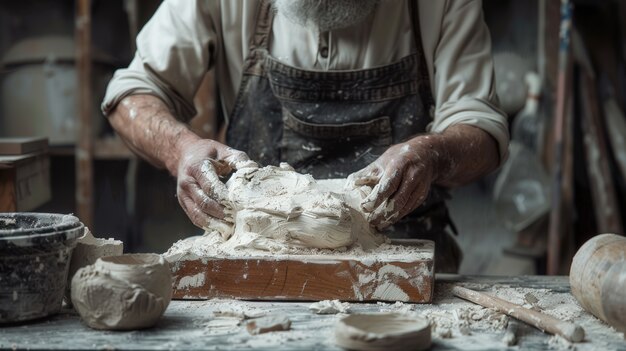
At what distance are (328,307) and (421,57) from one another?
1232mm

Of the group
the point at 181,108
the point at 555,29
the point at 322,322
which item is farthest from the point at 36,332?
the point at 555,29

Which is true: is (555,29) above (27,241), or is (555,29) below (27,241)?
above

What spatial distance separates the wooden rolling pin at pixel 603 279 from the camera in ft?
5.60

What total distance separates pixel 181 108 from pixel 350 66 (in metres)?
0.62

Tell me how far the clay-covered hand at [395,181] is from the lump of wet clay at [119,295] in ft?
2.22

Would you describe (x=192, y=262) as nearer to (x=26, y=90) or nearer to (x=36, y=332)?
(x=36, y=332)

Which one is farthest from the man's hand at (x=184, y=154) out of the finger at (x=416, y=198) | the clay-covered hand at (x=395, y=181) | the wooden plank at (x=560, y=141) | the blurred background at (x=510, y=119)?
the wooden plank at (x=560, y=141)

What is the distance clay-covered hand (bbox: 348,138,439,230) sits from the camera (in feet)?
7.27

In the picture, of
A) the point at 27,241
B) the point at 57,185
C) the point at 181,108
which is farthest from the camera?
the point at 57,185

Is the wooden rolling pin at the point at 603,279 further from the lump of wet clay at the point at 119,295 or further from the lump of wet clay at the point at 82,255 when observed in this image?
the lump of wet clay at the point at 82,255

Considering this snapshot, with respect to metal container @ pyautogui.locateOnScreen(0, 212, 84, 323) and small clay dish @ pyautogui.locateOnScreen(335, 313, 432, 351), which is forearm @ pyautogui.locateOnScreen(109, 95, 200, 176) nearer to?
metal container @ pyautogui.locateOnScreen(0, 212, 84, 323)

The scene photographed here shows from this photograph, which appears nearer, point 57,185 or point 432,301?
point 432,301

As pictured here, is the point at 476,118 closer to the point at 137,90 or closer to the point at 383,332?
the point at 137,90

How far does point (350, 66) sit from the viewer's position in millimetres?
2781
